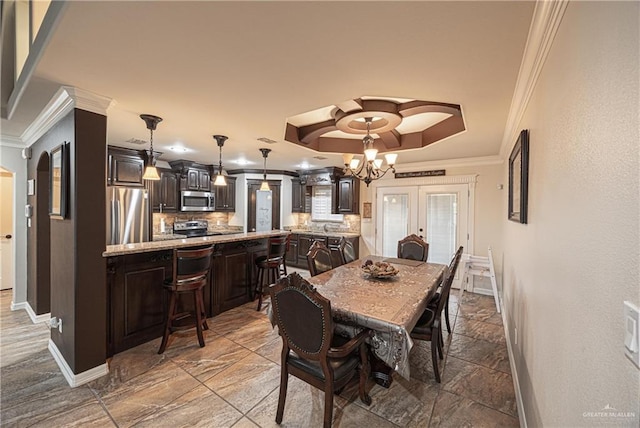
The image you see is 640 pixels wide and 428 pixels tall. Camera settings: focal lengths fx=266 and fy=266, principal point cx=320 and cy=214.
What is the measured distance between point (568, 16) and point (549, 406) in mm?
1653

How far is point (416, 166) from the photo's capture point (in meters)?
5.30

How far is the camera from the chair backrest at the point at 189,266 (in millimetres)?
2650

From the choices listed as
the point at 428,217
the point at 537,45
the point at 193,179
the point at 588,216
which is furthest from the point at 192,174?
the point at 588,216

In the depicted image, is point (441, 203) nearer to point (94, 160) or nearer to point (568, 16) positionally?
point (568, 16)

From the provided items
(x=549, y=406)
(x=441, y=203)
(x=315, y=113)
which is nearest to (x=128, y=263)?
(x=315, y=113)

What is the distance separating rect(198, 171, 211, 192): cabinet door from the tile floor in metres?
3.72

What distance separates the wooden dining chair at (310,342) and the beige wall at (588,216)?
3.36 feet

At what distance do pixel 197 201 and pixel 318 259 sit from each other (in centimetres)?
398

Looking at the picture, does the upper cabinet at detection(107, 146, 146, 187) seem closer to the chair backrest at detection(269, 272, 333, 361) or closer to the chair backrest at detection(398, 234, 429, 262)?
the chair backrest at detection(269, 272, 333, 361)

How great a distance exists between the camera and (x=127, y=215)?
4375 mm

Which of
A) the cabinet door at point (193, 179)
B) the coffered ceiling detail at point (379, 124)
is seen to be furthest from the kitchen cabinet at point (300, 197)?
the coffered ceiling detail at point (379, 124)

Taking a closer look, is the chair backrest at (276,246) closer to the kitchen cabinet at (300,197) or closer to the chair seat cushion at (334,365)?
the chair seat cushion at (334,365)

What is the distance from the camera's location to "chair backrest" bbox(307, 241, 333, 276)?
10.8ft

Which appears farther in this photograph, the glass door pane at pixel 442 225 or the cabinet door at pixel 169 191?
the cabinet door at pixel 169 191
